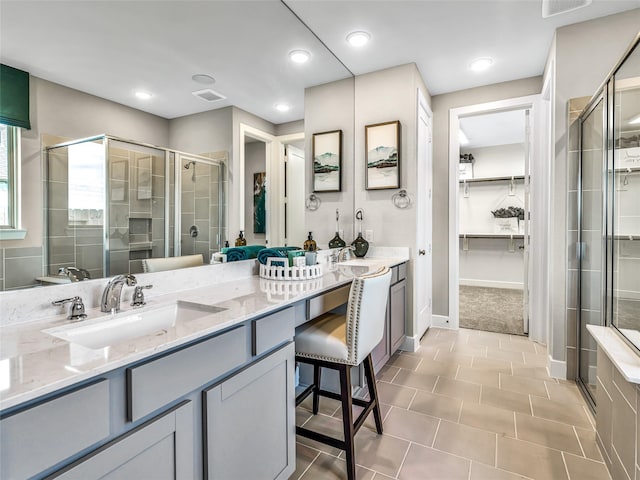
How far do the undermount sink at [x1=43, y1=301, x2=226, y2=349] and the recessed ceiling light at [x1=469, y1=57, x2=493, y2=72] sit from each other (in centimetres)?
308

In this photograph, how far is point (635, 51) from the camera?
1659 millimetres

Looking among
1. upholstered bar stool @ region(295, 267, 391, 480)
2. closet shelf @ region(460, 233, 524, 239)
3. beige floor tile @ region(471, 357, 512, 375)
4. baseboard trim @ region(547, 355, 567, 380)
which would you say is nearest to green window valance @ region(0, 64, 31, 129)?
upholstered bar stool @ region(295, 267, 391, 480)

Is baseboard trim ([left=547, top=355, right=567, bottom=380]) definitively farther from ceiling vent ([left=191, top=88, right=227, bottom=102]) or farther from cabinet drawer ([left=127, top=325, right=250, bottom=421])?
ceiling vent ([left=191, top=88, right=227, bottom=102])

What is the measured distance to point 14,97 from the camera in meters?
1.04

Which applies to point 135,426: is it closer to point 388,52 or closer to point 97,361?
point 97,361

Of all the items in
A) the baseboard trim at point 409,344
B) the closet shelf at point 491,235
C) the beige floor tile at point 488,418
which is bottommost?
the beige floor tile at point 488,418

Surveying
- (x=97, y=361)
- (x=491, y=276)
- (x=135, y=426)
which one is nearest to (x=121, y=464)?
(x=135, y=426)

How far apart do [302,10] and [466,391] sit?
9.44 ft

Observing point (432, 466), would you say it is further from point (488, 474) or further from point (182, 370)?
point (182, 370)

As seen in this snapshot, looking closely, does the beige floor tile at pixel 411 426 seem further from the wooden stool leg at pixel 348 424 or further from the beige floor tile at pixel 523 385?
the beige floor tile at pixel 523 385

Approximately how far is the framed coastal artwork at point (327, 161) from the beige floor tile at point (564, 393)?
7.41 ft

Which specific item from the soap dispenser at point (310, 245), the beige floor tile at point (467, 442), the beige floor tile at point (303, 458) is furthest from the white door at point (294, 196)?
the beige floor tile at point (467, 442)

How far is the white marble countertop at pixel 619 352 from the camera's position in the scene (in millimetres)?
1290

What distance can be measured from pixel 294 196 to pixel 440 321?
2.33 metres
